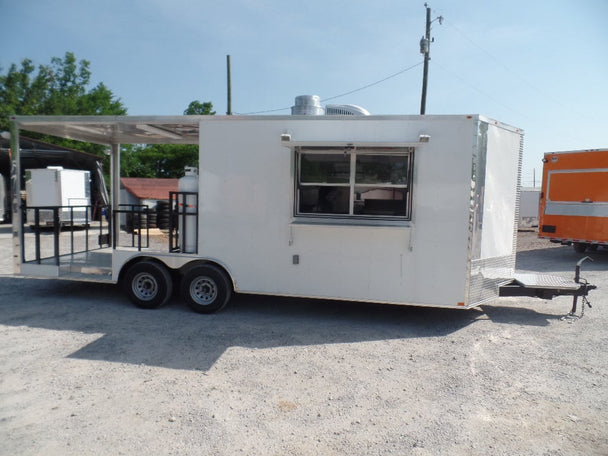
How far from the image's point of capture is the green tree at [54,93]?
108 ft

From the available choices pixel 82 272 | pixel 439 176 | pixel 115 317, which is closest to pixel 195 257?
pixel 115 317

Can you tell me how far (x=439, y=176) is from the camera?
5.39m

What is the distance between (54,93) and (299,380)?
124ft

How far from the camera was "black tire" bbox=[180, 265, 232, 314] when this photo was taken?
5969 mm

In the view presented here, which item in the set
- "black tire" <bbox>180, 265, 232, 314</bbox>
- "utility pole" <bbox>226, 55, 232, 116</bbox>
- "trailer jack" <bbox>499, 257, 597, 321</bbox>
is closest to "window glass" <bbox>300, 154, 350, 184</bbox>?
"black tire" <bbox>180, 265, 232, 314</bbox>

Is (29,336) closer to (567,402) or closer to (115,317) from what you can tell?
(115,317)

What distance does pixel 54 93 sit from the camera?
113ft

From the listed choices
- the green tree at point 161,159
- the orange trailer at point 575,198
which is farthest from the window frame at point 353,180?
the green tree at point 161,159

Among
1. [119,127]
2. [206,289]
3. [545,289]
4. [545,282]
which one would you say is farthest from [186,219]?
[545,282]

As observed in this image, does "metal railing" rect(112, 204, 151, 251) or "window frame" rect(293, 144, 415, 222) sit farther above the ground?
"window frame" rect(293, 144, 415, 222)

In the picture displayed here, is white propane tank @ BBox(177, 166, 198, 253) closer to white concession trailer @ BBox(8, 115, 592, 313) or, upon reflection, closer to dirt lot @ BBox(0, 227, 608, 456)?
white concession trailer @ BBox(8, 115, 592, 313)

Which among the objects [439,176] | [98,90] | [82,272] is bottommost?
[82,272]

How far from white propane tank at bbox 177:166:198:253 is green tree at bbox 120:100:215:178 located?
87.6 feet

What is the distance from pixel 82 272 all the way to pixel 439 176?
5.29 metres
